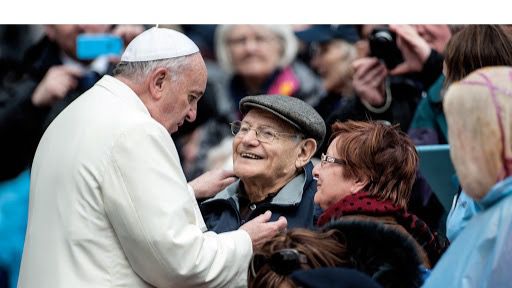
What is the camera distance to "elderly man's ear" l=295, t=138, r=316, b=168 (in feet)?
14.6

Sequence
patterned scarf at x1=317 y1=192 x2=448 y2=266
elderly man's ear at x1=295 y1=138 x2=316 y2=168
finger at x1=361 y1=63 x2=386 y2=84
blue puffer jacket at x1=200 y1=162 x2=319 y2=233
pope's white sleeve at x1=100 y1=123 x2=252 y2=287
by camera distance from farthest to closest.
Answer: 1. finger at x1=361 y1=63 x2=386 y2=84
2. elderly man's ear at x1=295 y1=138 x2=316 y2=168
3. blue puffer jacket at x1=200 y1=162 x2=319 y2=233
4. patterned scarf at x1=317 y1=192 x2=448 y2=266
5. pope's white sleeve at x1=100 y1=123 x2=252 y2=287

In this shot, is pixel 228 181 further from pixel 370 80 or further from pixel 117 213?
pixel 370 80

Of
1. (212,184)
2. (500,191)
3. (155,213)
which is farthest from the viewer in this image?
(212,184)

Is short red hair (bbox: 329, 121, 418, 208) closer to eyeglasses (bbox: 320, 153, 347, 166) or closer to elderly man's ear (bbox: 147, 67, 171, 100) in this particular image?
eyeglasses (bbox: 320, 153, 347, 166)

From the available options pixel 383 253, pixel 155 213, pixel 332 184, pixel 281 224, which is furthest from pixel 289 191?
pixel 383 253

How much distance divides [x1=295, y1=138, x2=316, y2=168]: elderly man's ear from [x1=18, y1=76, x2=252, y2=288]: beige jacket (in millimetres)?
637

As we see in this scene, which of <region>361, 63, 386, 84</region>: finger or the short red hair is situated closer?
the short red hair

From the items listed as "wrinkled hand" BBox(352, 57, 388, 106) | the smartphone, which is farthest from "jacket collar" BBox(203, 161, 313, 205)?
the smartphone

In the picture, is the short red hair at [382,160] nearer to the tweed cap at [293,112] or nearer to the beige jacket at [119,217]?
the tweed cap at [293,112]

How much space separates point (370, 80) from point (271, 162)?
57.7 inches

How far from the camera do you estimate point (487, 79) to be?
2.94m

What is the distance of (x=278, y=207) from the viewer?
433 cm

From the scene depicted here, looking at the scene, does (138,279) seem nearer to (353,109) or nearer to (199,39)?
(353,109)
